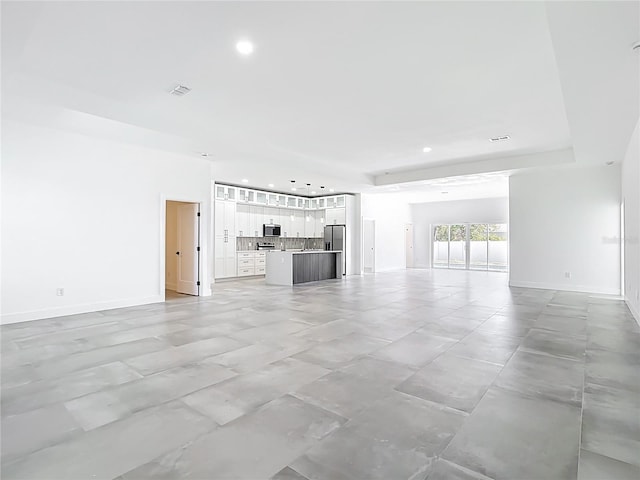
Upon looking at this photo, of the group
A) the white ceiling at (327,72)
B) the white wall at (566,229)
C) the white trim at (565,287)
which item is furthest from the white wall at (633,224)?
the white wall at (566,229)

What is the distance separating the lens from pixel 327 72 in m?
3.96

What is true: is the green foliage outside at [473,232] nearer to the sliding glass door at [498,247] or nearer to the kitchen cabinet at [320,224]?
the sliding glass door at [498,247]

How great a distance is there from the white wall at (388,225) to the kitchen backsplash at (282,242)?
230 centimetres

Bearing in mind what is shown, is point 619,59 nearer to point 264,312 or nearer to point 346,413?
point 346,413

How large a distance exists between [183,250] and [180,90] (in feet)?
15.8

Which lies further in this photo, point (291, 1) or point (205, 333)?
point (205, 333)

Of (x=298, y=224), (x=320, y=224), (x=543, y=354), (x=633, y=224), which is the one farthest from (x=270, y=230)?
(x=543, y=354)

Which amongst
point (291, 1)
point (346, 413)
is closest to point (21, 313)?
point (346, 413)

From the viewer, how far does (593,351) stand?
154 inches

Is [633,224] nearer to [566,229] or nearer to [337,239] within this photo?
[566,229]

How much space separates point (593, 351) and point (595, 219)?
5822mm

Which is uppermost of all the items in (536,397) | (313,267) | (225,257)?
(225,257)

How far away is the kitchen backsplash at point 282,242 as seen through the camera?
12.1 metres

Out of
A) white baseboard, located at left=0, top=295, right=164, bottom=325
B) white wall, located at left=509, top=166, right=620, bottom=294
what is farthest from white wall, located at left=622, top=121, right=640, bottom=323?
white baseboard, located at left=0, top=295, right=164, bottom=325
